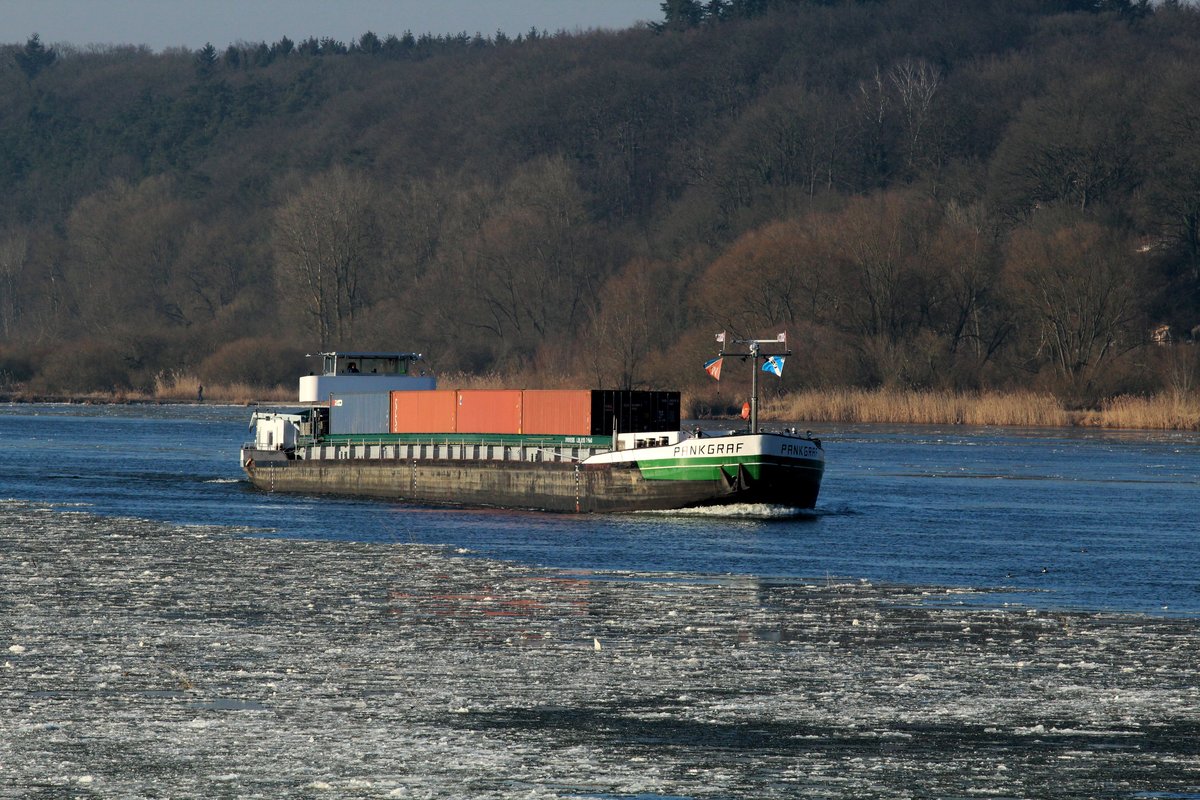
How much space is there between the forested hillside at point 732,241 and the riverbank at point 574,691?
75.2 metres

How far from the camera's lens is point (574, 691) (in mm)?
21203

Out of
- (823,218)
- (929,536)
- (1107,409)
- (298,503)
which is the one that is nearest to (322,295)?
(823,218)

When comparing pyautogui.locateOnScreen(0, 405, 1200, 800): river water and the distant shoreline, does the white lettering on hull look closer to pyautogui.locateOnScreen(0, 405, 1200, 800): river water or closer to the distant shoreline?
pyautogui.locateOnScreen(0, 405, 1200, 800): river water

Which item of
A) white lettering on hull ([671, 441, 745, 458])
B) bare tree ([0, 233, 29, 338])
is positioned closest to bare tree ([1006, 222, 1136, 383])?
white lettering on hull ([671, 441, 745, 458])

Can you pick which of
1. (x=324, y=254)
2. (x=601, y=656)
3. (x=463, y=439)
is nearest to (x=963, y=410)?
(x=463, y=439)

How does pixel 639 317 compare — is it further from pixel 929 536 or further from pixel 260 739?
pixel 260 739

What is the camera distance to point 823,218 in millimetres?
116938

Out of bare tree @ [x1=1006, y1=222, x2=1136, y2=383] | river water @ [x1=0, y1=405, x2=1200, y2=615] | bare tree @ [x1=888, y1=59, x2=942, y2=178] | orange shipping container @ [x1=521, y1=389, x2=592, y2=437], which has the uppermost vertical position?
bare tree @ [x1=888, y1=59, x2=942, y2=178]

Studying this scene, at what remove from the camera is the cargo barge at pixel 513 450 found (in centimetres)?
4844

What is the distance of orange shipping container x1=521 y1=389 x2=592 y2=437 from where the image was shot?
177ft

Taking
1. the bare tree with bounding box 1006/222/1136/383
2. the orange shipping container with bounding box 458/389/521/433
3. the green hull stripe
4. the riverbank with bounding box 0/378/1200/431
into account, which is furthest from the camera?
the bare tree with bounding box 1006/222/1136/383

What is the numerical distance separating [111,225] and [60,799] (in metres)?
165

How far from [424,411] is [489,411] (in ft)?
12.1

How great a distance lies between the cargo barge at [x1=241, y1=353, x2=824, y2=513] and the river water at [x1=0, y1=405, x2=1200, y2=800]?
5.53 ft
